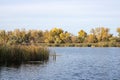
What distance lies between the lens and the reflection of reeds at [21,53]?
80.8ft

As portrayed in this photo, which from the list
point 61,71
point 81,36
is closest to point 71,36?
point 81,36

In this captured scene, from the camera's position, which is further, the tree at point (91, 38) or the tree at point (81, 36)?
the tree at point (81, 36)

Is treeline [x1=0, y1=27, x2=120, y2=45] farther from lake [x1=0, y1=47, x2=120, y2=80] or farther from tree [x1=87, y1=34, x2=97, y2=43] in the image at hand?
lake [x1=0, y1=47, x2=120, y2=80]

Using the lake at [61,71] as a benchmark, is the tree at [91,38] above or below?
above

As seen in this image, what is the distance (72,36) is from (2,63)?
228 ft

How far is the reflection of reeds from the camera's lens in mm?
24625

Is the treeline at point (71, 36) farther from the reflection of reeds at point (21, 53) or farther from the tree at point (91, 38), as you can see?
the reflection of reeds at point (21, 53)

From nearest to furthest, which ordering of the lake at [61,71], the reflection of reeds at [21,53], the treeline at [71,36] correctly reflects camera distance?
the lake at [61,71], the reflection of reeds at [21,53], the treeline at [71,36]

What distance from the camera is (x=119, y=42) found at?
281 ft

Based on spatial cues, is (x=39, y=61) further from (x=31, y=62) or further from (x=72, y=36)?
(x=72, y=36)

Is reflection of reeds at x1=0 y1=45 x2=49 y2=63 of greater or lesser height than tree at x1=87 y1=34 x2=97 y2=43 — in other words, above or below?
below

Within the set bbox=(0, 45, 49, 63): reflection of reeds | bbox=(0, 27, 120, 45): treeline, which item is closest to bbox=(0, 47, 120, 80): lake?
bbox=(0, 45, 49, 63): reflection of reeds

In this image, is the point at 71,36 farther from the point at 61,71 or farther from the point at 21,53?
the point at 61,71

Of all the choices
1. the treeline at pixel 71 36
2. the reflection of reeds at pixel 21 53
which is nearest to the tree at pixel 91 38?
the treeline at pixel 71 36
